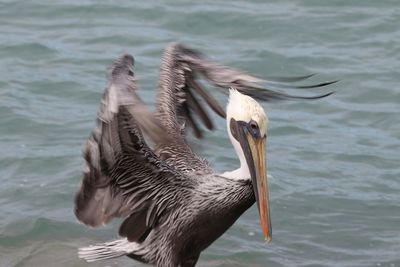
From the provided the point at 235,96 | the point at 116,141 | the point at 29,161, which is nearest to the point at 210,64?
the point at 235,96

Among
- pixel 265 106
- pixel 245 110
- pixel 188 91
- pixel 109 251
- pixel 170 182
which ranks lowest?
pixel 265 106

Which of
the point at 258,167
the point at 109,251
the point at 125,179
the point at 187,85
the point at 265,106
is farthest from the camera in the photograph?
the point at 265,106

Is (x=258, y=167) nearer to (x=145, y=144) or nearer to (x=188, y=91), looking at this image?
(x=145, y=144)

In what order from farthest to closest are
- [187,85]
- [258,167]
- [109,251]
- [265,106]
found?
1. [265,106]
2. [187,85]
3. [109,251]
4. [258,167]

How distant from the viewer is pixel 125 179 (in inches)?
231

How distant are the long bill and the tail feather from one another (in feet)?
3.07

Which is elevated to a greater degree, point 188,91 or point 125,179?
point 188,91

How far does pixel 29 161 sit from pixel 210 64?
91.9 inches

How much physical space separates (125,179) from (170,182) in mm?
251

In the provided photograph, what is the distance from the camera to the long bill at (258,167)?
550cm

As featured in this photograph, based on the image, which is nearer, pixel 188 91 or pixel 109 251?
pixel 109 251

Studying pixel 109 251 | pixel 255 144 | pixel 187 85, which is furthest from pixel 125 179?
pixel 187 85

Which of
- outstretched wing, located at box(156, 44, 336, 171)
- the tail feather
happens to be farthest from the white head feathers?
the tail feather

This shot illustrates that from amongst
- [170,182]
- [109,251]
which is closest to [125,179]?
[170,182]
